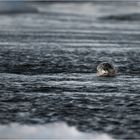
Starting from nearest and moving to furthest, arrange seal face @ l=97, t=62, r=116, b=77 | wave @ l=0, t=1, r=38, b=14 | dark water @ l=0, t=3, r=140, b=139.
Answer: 1. dark water @ l=0, t=3, r=140, b=139
2. seal face @ l=97, t=62, r=116, b=77
3. wave @ l=0, t=1, r=38, b=14

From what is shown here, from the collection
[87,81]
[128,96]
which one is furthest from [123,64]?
[128,96]

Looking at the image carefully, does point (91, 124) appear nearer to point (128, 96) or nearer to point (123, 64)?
point (128, 96)

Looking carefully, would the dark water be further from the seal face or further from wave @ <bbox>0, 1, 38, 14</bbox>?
wave @ <bbox>0, 1, 38, 14</bbox>

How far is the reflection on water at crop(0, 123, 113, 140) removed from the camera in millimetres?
20250

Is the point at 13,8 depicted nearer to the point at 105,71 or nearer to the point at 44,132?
the point at 105,71

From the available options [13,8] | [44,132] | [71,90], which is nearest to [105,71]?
[71,90]

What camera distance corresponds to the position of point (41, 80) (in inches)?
1230

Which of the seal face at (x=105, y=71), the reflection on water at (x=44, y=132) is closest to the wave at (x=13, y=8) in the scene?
the seal face at (x=105, y=71)

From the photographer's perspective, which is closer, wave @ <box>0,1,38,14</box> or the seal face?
the seal face

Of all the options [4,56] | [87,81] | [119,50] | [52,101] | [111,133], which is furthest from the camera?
[119,50]

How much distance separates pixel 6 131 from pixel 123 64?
19.9 metres

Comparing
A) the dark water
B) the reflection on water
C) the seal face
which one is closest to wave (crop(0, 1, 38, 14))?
the dark water

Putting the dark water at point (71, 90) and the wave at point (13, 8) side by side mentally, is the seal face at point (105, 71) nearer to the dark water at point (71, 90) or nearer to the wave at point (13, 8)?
the dark water at point (71, 90)

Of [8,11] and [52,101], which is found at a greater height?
[8,11]
